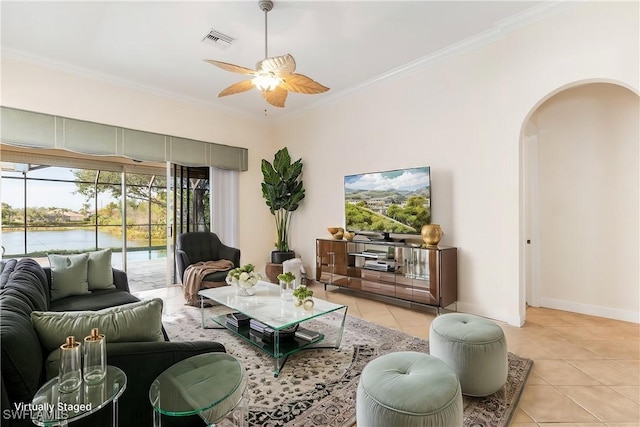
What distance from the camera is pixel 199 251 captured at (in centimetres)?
441

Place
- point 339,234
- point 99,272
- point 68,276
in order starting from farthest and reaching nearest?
point 339,234 → point 99,272 → point 68,276

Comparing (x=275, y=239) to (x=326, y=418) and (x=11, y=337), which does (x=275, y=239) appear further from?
(x=11, y=337)

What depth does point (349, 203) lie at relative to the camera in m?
4.47

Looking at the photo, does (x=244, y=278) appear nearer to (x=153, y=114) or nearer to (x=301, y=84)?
(x=301, y=84)

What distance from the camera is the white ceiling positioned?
278 cm

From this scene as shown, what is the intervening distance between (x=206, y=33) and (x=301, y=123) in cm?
252

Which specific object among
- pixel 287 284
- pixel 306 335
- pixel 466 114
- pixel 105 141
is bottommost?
pixel 306 335

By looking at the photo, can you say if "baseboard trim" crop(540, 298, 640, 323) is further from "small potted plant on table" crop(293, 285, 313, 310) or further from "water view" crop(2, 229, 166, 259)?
"water view" crop(2, 229, 166, 259)

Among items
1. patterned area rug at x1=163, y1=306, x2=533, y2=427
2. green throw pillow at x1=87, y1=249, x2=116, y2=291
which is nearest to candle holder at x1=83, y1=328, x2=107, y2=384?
patterned area rug at x1=163, y1=306, x2=533, y2=427

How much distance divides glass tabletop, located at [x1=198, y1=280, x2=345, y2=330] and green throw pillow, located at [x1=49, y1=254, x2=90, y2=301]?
1.15 m

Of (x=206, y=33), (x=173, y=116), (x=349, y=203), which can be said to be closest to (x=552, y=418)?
(x=349, y=203)

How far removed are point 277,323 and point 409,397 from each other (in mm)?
1123

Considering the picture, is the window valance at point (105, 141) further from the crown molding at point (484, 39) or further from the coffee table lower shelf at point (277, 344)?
the coffee table lower shelf at point (277, 344)

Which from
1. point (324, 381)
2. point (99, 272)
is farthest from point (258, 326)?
point (99, 272)
